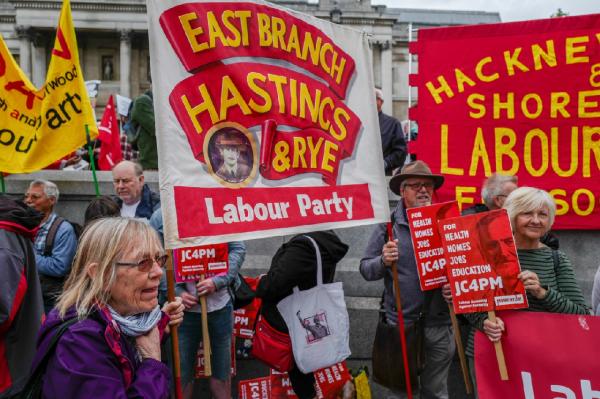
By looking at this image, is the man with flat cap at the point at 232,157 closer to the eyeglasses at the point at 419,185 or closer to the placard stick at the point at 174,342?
the placard stick at the point at 174,342

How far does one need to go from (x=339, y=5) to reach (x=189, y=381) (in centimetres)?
5038

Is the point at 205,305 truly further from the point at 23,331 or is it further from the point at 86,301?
the point at 86,301

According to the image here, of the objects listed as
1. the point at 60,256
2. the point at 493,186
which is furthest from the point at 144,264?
the point at 493,186

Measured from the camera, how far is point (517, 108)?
197 inches

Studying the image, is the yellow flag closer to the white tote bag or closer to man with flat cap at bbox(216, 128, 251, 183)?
the white tote bag

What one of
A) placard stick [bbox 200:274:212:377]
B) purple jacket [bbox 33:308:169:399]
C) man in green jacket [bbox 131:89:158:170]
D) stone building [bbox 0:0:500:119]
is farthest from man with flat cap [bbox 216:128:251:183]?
stone building [bbox 0:0:500:119]

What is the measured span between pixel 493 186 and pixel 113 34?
5317cm

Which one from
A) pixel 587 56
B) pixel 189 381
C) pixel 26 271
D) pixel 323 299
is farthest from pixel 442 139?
pixel 26 271

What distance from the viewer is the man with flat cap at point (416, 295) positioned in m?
4.33

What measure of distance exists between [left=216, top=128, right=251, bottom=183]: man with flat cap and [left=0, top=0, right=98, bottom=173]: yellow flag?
11.1 ft

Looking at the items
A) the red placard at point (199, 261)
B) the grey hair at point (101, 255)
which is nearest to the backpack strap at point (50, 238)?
the red placard at point (199, 261)

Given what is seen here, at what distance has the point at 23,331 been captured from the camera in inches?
138

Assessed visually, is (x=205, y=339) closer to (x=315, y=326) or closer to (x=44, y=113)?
(x=315, y=326)

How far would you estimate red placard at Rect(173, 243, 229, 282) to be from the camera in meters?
4.29
